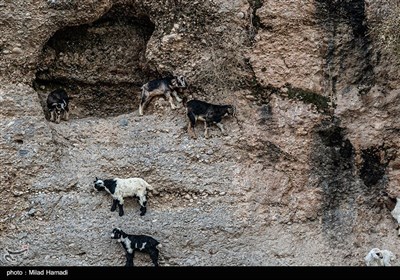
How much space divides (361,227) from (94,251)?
303 cm

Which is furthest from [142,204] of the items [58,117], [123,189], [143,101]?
[58,117]

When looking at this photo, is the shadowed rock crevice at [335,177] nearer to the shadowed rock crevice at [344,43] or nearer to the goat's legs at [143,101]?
the shadowed rock crevice at [344,43]

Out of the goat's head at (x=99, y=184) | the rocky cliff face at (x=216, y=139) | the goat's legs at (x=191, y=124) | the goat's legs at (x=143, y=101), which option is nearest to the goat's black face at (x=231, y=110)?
the rocky cliff face at (x=216, y=139)

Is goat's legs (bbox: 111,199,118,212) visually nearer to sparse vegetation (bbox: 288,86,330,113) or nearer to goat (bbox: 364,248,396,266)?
sparse vegetation (bbox: 288,86,330,113)

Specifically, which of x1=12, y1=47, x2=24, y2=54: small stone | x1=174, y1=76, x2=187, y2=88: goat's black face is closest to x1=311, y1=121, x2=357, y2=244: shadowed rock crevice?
x1=174, y1=76, x2=187, y2=88: goat's black face

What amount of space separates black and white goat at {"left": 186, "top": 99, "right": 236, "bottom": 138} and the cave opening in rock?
945 millimetres

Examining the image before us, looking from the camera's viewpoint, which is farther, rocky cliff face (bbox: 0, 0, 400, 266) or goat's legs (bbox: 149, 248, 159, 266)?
rocky cliff face (bbox: 0, 0, 400, 266)

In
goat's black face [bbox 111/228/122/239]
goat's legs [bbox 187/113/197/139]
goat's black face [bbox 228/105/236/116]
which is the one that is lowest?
goat's black face [bbox 111/228/122/239]

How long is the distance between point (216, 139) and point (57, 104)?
202 cm

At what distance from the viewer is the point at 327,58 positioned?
891cm

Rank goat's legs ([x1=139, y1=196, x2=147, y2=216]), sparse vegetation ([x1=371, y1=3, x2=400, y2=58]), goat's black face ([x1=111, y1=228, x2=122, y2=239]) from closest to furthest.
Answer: goat's black face ([x1=111, y1=228, x2=122, y2=239]), goat's legs ([x1=139, y1=196, x2=147, y2=216]), sparse vegetation ([x1=371, y1=3, x2=400, y2=58])

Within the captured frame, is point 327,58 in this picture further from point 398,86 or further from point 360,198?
point 360,198

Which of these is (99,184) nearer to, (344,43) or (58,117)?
(58,117)

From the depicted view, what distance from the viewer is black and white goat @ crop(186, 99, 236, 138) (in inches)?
342
